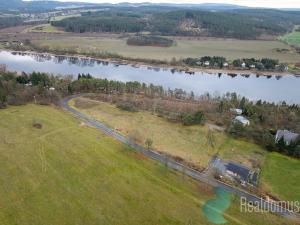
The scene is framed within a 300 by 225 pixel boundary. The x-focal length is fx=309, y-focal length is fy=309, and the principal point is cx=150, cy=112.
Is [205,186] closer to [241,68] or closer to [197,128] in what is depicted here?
[197,128]

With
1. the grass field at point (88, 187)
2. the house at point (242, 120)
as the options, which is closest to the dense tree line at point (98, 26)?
the house at point (242, 120)

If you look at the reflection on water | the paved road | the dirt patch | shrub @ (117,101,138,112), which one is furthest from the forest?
the reflection on water

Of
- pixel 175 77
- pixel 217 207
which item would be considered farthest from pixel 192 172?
pixel 175 77

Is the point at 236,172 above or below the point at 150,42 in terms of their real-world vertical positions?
below

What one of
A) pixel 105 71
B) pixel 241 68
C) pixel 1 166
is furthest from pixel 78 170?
pixel 241 68

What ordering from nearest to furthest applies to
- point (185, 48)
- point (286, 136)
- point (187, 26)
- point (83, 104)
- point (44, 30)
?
point (286, 136) < point (83, 104) < point (185, 48) < point (44, 30) < point (187, 26)

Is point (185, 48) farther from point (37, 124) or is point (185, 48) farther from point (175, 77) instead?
point (37, 124)
